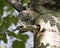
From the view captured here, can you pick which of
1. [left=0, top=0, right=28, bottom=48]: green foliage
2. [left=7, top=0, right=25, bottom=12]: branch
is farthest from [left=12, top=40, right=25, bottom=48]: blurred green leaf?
[left=7, top=0, right=25, bottom=12]: branch

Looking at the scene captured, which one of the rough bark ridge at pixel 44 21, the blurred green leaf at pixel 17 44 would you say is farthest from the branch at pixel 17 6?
the blurred green leaf at pixel 17 44

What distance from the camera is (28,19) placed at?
839 millimetres

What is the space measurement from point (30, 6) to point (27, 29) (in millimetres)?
179

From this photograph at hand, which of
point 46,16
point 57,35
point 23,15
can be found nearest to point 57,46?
point 57,35

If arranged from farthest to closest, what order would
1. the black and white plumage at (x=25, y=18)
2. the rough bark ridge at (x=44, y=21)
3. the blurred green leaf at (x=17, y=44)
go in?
1. the blurred green leaf at (x=17, y=44)
2. the black and white plumage at (x=25, y=18)
3. the rough bark ridge at (x=44, y=21)

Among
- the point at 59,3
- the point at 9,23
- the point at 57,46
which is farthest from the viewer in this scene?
the point at 9,23

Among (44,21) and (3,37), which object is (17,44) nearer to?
(3,37)

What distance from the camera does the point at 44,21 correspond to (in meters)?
0.75

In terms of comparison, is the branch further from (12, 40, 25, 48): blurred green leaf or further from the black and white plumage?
(12, 40, 25, 48): blurred green leaf

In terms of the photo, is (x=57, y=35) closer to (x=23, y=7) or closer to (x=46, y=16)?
(x=46, y=16)

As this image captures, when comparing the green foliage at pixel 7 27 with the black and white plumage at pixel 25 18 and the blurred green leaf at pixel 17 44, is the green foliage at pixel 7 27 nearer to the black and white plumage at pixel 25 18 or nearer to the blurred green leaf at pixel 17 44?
the blurred green leaf at pixel 17 44

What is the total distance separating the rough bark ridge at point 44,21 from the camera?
0.70 m

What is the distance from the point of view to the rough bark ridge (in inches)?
27.5

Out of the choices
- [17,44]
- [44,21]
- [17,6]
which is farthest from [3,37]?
[44,21]
